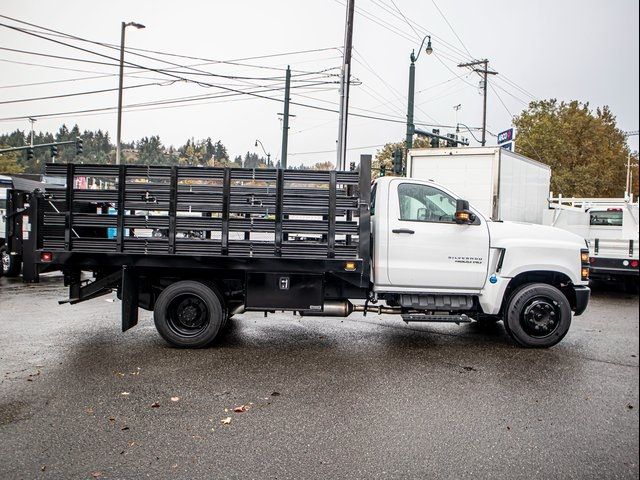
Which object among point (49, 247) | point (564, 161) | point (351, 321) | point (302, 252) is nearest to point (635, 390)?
point (302, 252)

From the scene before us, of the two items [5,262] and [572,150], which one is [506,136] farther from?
[5,262]

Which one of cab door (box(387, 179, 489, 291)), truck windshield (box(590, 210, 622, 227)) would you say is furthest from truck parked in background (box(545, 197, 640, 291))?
cab door (box(387, 179, 489, 291))

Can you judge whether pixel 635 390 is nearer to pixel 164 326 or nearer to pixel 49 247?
pixel 164 326

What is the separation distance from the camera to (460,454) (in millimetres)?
3793

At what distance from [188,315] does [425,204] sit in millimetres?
3646

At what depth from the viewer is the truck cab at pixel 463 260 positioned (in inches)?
269

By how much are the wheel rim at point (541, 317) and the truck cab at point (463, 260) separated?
0.01 metres

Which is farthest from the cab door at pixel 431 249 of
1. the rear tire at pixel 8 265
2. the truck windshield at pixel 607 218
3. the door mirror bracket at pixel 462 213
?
the rear tire at pixel 8 265

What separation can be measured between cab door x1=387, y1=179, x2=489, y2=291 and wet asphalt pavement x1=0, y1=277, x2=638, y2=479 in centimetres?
102

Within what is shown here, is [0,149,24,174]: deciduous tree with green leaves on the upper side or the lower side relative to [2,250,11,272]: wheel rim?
upper

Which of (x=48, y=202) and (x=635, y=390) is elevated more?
(x=48, y=202)

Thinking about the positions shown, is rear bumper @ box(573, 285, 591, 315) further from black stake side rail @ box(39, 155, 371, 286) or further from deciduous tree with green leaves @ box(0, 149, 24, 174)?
deciduous tree with green leaves @ box(0, 149, 24, 174)

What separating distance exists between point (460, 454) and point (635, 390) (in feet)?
10.1

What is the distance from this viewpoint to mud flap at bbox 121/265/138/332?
6.52 m
